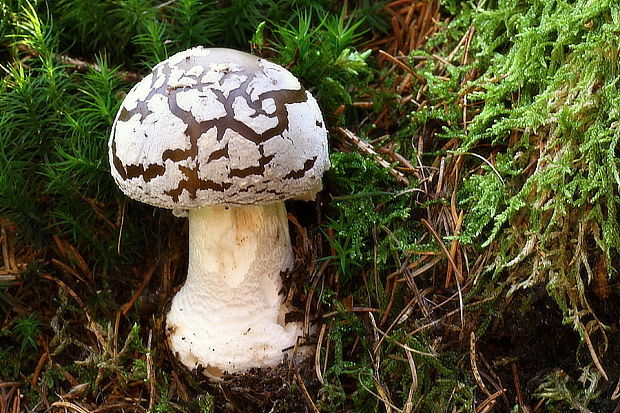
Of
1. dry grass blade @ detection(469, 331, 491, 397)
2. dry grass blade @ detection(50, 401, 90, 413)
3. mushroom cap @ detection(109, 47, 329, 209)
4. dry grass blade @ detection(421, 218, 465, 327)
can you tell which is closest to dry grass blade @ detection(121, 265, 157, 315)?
dry grass blade @ detection(50, 401, 90, 413)

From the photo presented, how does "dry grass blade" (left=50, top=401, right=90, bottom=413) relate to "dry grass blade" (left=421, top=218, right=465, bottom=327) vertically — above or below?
below

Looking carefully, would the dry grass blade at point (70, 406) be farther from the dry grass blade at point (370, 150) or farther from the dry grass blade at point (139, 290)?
the dry grass blade at point (370, 150)

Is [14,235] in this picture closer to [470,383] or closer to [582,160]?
[470,383]


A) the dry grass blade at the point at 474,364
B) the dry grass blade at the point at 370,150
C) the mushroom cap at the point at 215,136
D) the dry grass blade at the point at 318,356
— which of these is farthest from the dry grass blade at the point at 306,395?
the dry grass blade at the point at 370,150

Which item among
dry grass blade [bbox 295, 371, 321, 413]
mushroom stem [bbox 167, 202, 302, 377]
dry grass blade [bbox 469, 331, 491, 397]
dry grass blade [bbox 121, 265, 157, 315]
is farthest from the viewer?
dry grass blade [bbox 121, 265, 157, 315]

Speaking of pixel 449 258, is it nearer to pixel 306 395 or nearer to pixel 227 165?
pixel 306 395

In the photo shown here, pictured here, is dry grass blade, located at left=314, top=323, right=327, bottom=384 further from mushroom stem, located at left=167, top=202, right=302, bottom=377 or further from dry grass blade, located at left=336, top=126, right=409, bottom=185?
dry grass blade, located at left=336, top=126, right=409, bottom=185

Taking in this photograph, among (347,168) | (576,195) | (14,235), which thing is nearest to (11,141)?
(14,235)

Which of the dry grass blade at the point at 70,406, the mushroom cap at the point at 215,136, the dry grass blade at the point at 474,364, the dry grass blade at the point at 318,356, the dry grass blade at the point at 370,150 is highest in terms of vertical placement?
the mushroom cap at the point at 215,136
